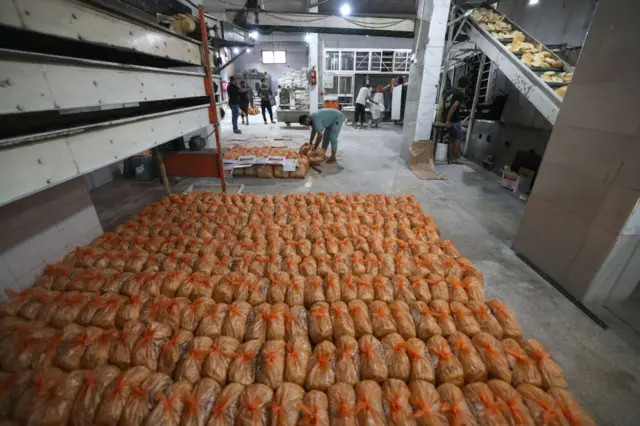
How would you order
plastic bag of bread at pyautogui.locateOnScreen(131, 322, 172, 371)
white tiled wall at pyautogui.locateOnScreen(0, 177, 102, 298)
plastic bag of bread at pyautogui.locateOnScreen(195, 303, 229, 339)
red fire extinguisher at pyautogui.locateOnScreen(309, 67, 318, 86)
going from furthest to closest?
red fire extinguisher at pyautogui.locateOnScreen(309, 67, 318, 86)
white tiled wall at pyautogui.locateOnScreen(0, 177, 102, 298)
plastic bag of bread at pyautogui.locateOnScreen(195, 303, 229, 339)
plastic bag of bread at pyautogui.locateOnScreen(131, 322, 172, 371)

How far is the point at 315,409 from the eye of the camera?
149 centimetres

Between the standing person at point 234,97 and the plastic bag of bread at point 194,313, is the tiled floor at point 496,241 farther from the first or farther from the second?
the standing person at point 234,97

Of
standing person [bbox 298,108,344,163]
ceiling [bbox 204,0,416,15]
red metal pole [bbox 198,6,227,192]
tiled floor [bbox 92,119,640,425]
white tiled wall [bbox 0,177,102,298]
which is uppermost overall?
ceiling [bbox 204,0,416,15]

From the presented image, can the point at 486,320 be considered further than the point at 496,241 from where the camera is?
No

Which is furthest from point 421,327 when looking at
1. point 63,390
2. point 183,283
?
point 63,390

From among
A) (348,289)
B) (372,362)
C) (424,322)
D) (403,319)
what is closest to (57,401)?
Answer: (372,362)

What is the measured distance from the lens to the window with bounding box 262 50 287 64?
78.0 feet

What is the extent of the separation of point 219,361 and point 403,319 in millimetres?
1338

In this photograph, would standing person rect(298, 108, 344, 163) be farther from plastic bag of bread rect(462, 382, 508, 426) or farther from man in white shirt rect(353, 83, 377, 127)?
man in white shirt rect(353, 83, 377, 127)

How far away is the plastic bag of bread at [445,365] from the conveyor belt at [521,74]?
4741mm

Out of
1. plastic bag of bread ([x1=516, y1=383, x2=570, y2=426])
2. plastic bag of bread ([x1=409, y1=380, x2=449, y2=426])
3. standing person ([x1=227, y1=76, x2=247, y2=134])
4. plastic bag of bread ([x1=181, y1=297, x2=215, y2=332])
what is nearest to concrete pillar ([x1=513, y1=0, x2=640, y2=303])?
plastic bag of bread ([x1=516, y1=383, x2=570, y2=426])

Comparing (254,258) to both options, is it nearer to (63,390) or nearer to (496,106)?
(63,390)

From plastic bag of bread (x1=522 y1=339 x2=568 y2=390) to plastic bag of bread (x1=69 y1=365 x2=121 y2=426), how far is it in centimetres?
267

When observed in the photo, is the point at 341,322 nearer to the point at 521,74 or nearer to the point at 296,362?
the point at 296,362
